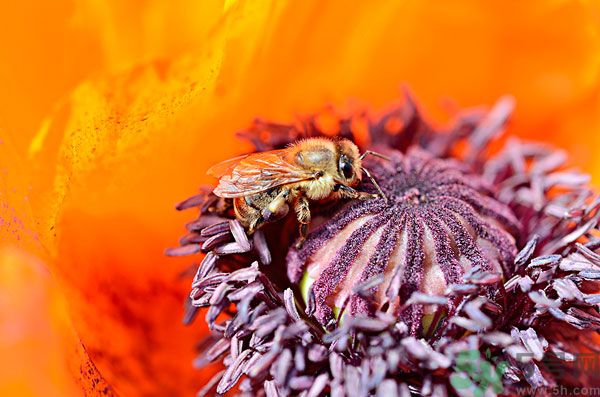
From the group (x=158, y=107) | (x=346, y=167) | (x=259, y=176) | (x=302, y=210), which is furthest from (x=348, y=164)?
(x=158, y=107)

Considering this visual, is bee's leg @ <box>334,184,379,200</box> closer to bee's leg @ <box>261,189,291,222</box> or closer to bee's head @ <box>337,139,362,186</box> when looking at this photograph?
bee's head @ <box>337,139,362,186</box>

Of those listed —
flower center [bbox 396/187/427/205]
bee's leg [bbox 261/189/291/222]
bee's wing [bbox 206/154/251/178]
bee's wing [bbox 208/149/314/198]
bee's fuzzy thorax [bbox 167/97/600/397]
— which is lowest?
bee's fuzzy thorax [bbox 167/97/600/397]

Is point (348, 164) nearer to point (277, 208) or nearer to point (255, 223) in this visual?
point (277, 208)

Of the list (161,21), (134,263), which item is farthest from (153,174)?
(161,21)

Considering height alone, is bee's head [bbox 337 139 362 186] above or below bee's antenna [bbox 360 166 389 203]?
above

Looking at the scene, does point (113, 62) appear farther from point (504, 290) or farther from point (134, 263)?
point (504, 290)

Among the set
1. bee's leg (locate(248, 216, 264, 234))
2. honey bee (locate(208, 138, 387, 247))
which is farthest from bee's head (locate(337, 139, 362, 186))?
bee's leg (locate(248, 216, 264, 234))
